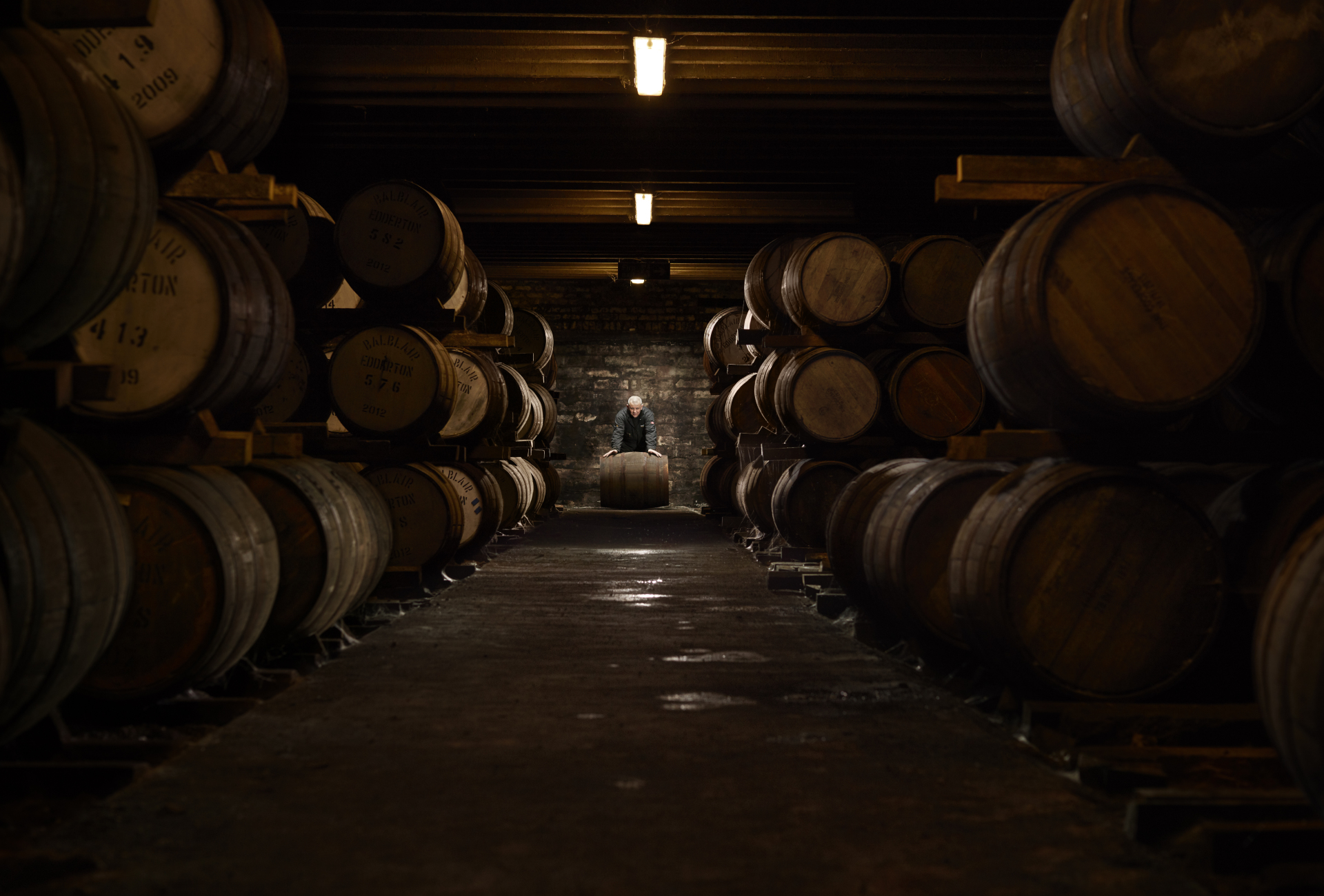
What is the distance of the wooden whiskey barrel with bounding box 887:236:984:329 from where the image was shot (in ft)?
23.2

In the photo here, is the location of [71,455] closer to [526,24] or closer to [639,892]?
[639,892]

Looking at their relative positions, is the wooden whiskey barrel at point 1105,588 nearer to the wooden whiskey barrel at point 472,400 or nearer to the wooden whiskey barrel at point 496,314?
the wooden whiskey barrel at point 472,400

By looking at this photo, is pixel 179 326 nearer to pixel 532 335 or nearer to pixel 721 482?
pixel 721 482

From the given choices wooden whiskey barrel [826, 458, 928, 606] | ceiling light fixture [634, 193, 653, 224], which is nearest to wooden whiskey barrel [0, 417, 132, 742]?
wooden whiskey barrel [826, 458, 928, 606]

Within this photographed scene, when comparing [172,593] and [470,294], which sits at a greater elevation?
[470,294]

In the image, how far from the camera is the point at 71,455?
8.94 ft

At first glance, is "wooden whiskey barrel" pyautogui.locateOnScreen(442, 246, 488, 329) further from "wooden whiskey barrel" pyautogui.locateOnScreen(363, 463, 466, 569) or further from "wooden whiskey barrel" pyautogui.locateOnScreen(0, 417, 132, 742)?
"wooden whiskey barrel" pyautogui.locateOnScreen(0, 417, 132, 742)

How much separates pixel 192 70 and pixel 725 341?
28.2ft

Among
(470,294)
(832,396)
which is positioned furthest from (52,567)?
(470,294)

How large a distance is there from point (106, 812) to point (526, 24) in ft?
19.3

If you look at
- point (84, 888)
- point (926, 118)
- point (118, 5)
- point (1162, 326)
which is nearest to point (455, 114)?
point (926, 118)

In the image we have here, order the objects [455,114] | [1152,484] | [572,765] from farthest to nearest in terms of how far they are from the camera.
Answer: [455,114]
[1152,484]
[572,765]

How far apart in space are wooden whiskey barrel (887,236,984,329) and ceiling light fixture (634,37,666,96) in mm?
2047

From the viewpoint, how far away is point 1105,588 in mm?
3285
